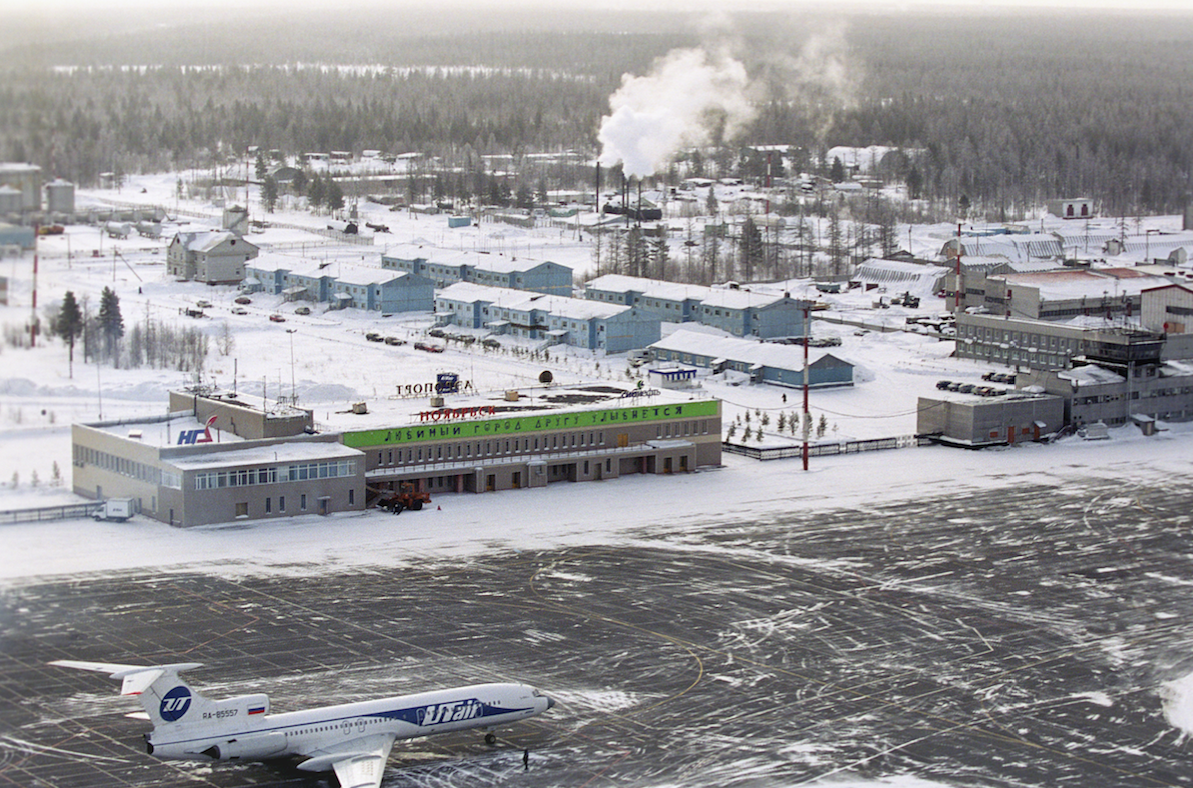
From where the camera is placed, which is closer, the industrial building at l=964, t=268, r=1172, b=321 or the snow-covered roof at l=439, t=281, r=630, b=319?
the snow-covered roof at l=439, t=281, r=630, b=319

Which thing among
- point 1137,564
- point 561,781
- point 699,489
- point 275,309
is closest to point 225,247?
point 275,309

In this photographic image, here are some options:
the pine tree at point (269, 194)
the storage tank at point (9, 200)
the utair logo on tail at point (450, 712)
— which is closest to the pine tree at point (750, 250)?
the pine tree at point (269, 194)

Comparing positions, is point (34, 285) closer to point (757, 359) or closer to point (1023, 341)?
point (757, 359)

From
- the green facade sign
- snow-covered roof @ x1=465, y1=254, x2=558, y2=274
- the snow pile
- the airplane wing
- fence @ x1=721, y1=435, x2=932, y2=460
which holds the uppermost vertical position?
snow-covered roof @ x1=465, y1=254, x2=558, y2=274

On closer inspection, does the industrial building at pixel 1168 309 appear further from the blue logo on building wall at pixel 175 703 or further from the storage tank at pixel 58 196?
the blue logo on building wall at pixel 175 703

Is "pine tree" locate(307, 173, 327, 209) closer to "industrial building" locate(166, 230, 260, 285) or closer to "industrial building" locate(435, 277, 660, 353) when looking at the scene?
"industrial building" locate(166, 230, 260, 285)

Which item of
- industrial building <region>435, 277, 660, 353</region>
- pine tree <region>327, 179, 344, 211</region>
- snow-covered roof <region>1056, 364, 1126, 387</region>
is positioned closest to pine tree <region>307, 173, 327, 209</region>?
pine tree <region>327, 179, 344, 211</region>

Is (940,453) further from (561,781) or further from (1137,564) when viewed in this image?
(561,781)
